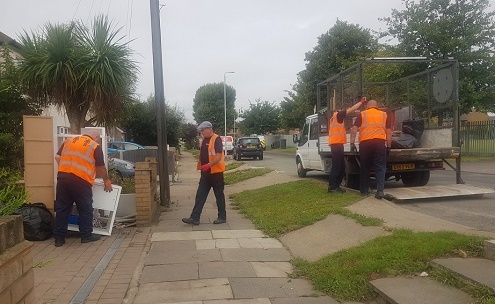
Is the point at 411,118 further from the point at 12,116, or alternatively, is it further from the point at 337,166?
the point at 12,116

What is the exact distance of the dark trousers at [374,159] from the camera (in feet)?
27.0

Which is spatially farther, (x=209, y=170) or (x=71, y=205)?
(x=209, y=170)

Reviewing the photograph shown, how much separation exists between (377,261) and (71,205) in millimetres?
4278

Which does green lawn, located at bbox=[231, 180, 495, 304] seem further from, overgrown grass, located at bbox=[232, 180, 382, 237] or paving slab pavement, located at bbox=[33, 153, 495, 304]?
overgrown grass, located at bbox=[232, 180, 382, 237]

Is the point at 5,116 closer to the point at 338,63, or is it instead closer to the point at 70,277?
the point at 70,277

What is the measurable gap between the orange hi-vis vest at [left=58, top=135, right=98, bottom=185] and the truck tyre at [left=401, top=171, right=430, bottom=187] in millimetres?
6990

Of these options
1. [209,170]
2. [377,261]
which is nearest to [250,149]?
[209,170]

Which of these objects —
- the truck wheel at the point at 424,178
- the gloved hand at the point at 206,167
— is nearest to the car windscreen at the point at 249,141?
the truck wheel at the point at 424,178

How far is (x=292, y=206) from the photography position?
8.59 meters

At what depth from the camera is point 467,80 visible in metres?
22.1

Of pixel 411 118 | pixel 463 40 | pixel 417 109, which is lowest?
pixel 411 118

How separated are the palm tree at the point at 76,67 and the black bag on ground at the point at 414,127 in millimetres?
6083

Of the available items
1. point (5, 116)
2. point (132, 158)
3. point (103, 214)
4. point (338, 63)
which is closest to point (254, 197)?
point (103, 214)

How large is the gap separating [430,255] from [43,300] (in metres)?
3.76
